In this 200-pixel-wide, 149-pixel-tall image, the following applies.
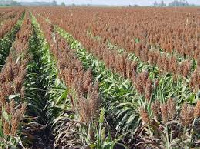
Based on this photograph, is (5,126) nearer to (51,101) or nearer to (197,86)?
(51,101)

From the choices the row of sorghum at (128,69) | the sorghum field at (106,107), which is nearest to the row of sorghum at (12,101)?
the sorghum field at (106,107)

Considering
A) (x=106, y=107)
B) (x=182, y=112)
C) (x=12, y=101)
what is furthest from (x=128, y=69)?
(x=12, y=101)

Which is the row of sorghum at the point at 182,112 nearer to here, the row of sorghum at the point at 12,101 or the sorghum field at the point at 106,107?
the sorghum field at the point at 106,107

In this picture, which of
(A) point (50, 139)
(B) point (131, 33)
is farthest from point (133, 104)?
(B) point (131, 33)

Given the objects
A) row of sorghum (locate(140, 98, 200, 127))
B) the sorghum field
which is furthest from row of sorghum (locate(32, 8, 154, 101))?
row of sorghum (locate(140, 98, 200, 127))

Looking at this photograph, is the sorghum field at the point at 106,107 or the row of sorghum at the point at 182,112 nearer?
the row of sorghum at the point at 182,112

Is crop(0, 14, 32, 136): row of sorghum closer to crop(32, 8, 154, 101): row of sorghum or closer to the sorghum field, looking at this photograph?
the sorghum field

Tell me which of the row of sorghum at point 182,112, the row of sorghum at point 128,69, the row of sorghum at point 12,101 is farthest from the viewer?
the row of sorghum at point 128,69

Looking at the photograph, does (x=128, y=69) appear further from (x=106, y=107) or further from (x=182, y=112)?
(x=182, y=112)

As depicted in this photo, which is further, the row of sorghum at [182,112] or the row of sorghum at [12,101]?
the row of sorghum at [12,101]

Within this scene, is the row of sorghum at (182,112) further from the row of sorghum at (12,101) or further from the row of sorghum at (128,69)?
the row of sorghum at (12,101)

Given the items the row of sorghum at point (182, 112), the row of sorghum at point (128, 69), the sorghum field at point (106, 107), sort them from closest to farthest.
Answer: the row of sorghum at point (182, 112)
the sorghum field at point (106, 107)
the row of sorghum at point (128, 69)

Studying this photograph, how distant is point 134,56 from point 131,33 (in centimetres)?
465

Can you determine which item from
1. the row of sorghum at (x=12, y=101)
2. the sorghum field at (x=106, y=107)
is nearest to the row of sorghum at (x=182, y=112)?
the sorghum field at (x=106, y=107)
